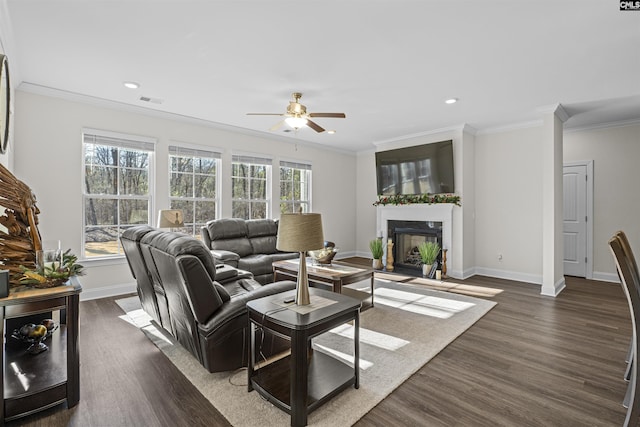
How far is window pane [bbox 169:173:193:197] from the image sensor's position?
5094 millimetres

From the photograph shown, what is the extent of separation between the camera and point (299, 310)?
1.95 m

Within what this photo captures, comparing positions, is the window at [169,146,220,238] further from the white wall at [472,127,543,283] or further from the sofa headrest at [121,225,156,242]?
the white wall at [472,127,543,283]

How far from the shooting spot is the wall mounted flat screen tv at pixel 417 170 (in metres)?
5.73

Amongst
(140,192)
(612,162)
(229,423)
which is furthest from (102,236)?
(612,162)

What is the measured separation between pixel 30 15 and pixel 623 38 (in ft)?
16.0

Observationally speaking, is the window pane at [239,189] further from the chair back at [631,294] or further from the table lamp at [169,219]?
the chair back at [631,294]

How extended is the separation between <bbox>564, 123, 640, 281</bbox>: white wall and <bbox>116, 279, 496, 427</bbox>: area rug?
9.65 ft

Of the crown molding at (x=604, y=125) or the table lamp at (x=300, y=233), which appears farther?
the crown molding at (x=604, y=125)

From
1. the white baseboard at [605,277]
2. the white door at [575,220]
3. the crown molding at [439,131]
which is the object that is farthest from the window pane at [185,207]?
the white baseboard at [605,277]

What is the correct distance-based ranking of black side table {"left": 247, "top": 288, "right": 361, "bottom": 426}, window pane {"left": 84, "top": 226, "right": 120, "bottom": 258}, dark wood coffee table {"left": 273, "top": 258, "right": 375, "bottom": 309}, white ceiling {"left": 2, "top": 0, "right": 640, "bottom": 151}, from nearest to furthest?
1. black side table {"left": 247, "top": 288, "right": 361, "bottom": 426}
2. white ceiling {"left": 2, "top": 0, "right": 640, "bottom": 151}
3. dark wood coffee table {"left": 273, "top": 258, "right": 375, "bottom": 309}
4. window pane {"left": 84, "top": 226, "right": 120, "bottom": 258}

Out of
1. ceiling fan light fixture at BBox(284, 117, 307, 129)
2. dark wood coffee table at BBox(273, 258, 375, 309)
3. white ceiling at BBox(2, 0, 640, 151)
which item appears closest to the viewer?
white ceiling at BBox(2, 0, 640, 151)

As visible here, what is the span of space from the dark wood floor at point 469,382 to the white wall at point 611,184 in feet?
7.62

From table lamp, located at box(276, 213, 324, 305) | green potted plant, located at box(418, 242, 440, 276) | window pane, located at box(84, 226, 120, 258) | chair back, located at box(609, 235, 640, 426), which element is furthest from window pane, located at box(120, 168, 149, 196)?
chair back, located at box(609, 235, 640, 426)

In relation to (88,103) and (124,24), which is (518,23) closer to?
(124,24)
